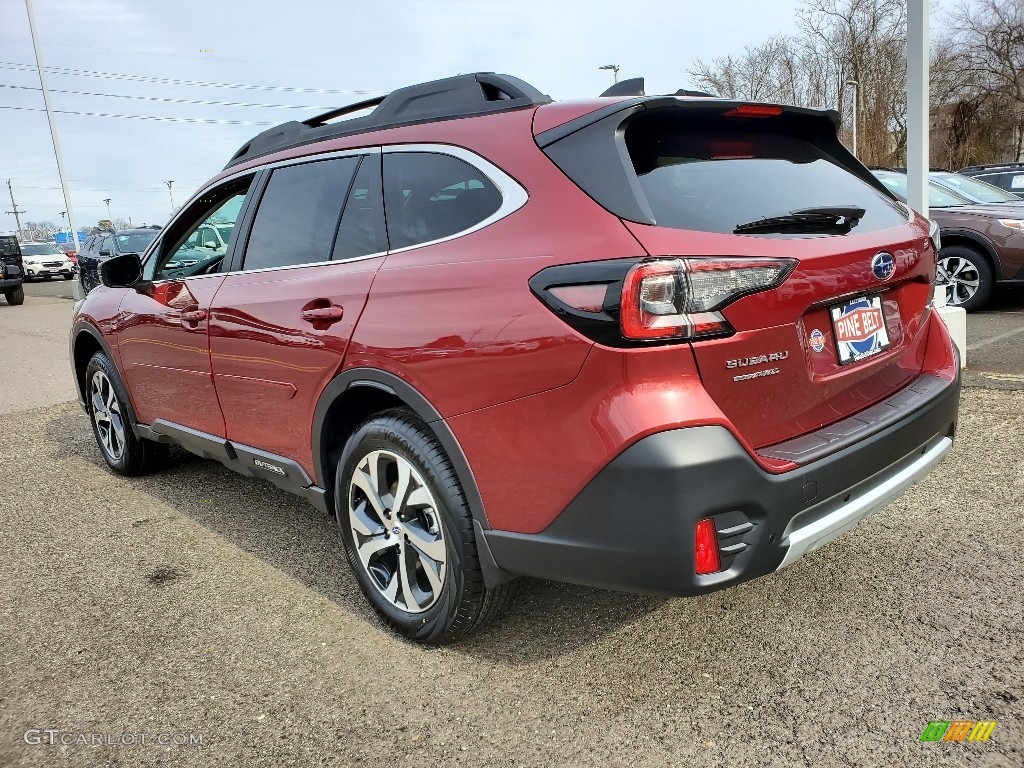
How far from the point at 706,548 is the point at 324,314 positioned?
1574mm

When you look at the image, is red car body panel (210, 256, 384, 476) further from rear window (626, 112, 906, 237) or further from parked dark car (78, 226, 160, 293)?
parked dark car (78, 226, 160, 293)

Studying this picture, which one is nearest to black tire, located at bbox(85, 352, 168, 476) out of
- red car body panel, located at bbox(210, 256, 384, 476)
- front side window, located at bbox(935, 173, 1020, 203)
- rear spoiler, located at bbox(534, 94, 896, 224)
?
red car body panel, located at bbox(210, 256, 384, 476)

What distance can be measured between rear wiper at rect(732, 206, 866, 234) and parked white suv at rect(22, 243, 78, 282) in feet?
129

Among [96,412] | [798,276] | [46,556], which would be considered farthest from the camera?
[96,412]

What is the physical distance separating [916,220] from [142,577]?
11.4ft

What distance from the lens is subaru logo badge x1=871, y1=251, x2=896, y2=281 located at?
2359mm

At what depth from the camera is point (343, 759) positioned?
2.14 m

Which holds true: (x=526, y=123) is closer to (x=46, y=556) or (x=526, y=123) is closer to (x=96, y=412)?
(x=46, y=556)

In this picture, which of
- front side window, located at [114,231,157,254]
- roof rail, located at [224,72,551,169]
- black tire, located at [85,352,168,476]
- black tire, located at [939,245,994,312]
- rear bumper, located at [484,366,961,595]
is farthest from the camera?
front side window, located at [114,231,157,254]

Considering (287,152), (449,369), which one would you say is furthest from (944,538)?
(287,152)

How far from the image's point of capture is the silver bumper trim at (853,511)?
2104 mm

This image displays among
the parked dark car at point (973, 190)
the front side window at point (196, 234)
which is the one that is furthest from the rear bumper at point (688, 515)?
the parked dark car at point (973, 190)

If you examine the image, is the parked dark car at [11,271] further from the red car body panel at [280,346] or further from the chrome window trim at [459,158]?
the chrome window trim at [459,158]

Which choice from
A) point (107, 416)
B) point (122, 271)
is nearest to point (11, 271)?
point (107, 416)
